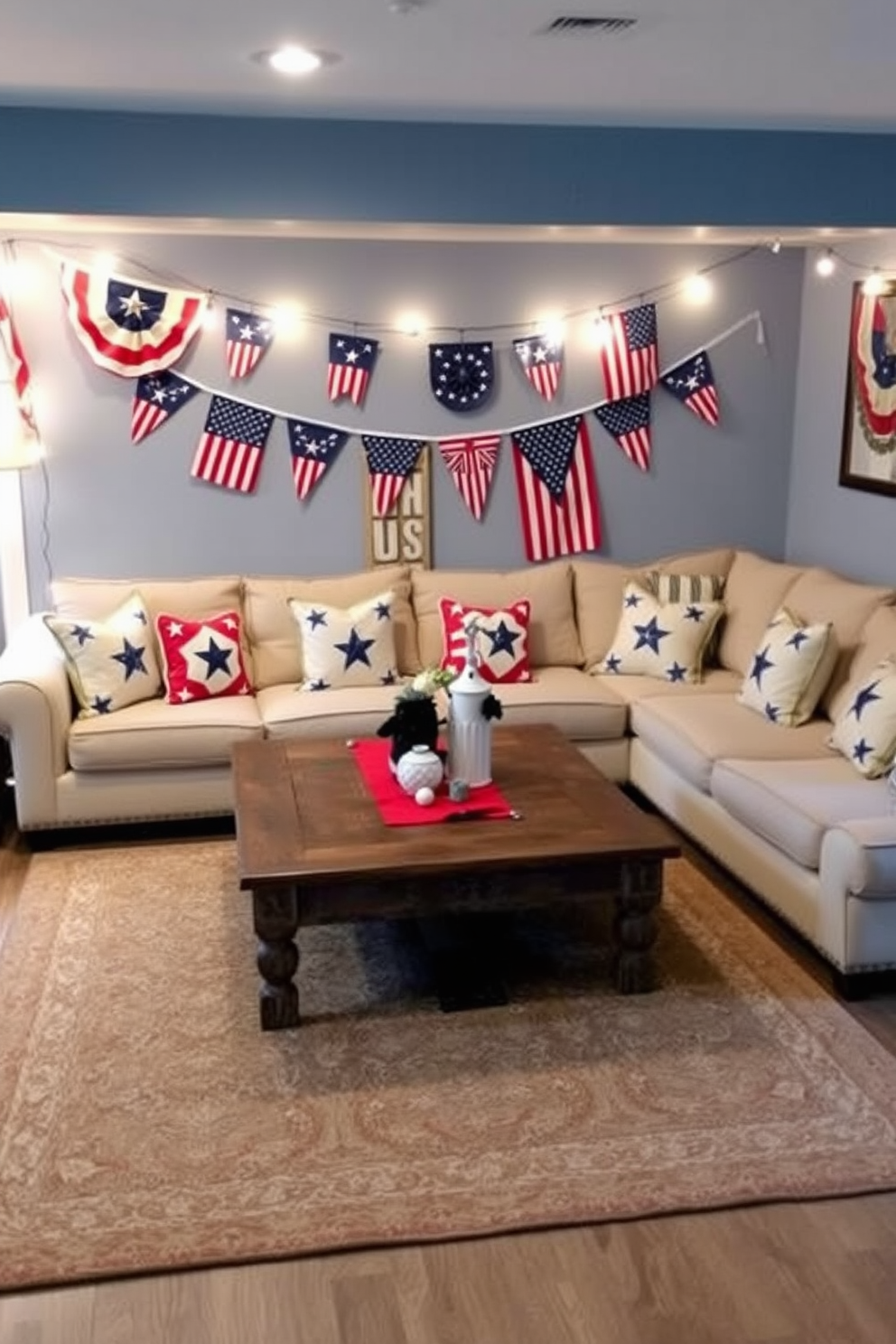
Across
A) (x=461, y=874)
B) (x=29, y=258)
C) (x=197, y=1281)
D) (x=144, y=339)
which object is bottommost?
(x=197, y=1281)

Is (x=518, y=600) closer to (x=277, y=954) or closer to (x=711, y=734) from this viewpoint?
(x=711, y=734)

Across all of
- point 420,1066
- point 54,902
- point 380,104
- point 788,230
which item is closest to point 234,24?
point 380,104

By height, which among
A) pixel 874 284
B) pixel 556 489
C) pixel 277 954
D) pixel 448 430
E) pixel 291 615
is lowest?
pixel 277 954

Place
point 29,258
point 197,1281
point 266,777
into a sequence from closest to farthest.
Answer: point 197,1281 < point 266,777 < point 29,258

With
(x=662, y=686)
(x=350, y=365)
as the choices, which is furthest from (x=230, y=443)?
(x=662, y=686)

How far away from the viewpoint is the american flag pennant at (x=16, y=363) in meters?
4.71

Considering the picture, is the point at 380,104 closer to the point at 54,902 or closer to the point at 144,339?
the point at 144,339

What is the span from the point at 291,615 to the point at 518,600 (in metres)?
0.94

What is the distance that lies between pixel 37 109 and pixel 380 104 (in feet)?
2.89

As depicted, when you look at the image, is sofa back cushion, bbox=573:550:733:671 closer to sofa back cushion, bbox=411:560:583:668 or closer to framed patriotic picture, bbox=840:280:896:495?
sofa back cushion, bbox=411:560:583:668

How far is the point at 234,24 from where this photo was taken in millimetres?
2477

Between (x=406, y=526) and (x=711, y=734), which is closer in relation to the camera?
(x=711, y=734)

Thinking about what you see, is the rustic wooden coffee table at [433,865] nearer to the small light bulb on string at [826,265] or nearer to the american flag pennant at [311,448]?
the american flag pennant at [311,448]

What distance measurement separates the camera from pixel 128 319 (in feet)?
16.0
